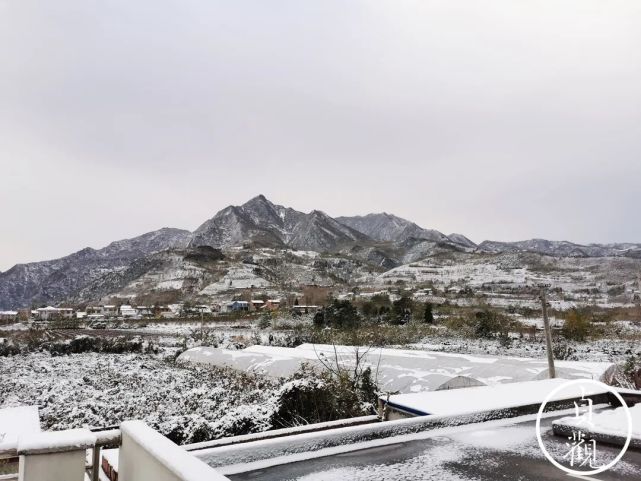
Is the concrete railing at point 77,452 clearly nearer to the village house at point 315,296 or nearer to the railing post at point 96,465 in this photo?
the railing post at point 96,465

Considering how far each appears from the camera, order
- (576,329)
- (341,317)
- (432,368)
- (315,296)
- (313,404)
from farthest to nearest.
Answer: (315,296) < (341,317) < (576,329) < (432,368) < (313,404)

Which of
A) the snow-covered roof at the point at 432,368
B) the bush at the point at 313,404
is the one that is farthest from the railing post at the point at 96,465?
the snow-covered roof at the point at 432,368

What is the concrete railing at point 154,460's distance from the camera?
2.49 m

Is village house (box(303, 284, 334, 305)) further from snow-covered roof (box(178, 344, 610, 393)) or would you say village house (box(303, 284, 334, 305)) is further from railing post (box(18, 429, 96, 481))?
railing post (box(18, 429, 96, 481))

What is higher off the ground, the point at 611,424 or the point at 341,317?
the point at 611,424

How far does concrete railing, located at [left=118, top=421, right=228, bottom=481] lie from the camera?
249 centimetres

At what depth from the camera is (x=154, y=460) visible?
299cm

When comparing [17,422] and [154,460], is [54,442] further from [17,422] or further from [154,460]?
[17,422]

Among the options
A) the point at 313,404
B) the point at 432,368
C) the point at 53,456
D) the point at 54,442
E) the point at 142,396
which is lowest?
the point at 142,396

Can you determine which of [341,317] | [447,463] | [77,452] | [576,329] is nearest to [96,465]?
[77,452]

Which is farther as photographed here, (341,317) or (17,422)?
(341,317)

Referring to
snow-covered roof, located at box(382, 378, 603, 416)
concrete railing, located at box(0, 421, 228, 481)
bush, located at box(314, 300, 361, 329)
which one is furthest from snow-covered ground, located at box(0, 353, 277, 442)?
bush, located at box(314, 300, 361, 329)

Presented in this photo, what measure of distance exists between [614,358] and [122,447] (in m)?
21.3

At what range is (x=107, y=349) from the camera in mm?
27500
